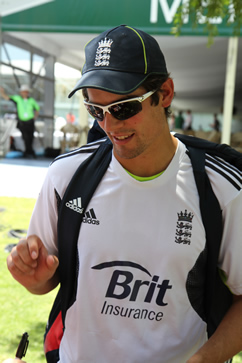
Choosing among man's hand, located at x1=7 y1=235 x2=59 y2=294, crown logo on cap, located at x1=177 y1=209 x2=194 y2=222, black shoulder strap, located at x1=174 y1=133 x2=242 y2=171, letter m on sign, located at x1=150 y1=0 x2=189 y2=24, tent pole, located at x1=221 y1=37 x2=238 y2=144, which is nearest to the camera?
man's hand, located at x1=7 y1=235 x2=59 y2=294

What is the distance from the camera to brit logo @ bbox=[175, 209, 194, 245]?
Result: 1.68 metres

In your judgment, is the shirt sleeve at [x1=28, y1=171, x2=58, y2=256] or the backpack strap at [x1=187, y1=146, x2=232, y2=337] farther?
the shirt sleeve at [x1=28, y1=171, x2=58, y2=256]

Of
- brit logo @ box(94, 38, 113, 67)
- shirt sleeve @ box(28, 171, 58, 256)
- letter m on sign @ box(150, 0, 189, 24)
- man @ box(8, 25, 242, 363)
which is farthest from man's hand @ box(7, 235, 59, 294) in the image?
letter m on sign @ box(150, 0, 189, 24)

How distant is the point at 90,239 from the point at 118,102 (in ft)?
1.67

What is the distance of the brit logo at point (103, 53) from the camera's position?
1655 mm

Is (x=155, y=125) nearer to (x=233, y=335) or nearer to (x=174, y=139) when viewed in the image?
(x=174, y=139)

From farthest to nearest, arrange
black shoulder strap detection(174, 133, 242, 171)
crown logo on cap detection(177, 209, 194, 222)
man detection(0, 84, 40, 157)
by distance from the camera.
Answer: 1. man detection(0, 84, 40, 157)
2. black shoulder strap detection(174, 133, 242, 171)
3. crown logo on cap detection(177, 209, 194, 222)

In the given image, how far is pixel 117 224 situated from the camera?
1.72 m

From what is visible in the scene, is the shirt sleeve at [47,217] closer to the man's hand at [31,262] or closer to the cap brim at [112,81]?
the man's hand at [31,262]

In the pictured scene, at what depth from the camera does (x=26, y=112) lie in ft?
50.0

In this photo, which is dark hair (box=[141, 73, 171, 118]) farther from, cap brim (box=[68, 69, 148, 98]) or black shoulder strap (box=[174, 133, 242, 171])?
black shoulder strap (box=[174, 133, 242, 171])

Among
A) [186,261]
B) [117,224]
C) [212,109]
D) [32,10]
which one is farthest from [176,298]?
[212,109]

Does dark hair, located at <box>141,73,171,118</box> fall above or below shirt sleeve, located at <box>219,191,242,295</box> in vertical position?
above

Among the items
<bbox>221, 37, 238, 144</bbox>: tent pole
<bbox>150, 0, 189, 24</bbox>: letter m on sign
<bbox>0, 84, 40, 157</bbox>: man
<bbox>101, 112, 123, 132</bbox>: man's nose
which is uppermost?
<bbox>101, 112, 123, 132</bbox>: man's nose
